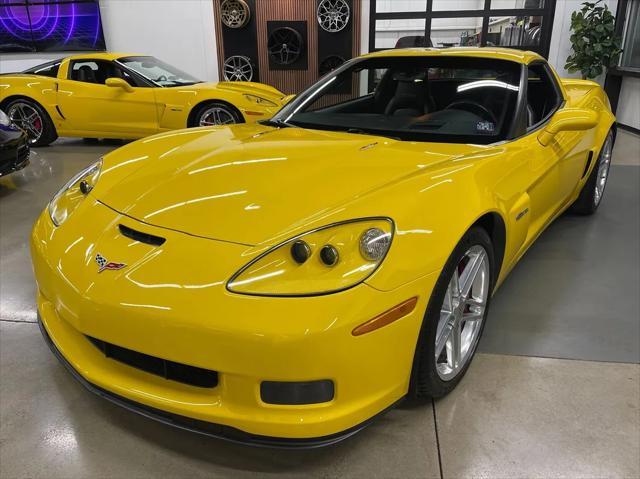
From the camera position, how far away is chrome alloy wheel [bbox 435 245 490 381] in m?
1.60

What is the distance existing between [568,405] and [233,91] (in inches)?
196

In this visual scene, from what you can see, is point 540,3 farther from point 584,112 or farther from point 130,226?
point 130,226

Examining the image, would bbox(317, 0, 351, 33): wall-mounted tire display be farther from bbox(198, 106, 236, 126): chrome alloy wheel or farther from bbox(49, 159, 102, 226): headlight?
bbox(49, 159, 102, 226): headlight

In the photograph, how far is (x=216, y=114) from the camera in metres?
5.87

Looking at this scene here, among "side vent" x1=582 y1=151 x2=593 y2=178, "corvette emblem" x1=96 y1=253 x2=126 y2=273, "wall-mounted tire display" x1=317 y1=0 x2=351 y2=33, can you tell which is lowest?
"side vent" x1=582 y1=151 x2=593 y2=178

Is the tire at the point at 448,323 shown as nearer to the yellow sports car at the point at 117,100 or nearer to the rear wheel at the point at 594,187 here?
the rear wheel at the point at 594,187

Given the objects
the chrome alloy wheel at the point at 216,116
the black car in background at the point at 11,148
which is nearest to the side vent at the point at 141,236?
the black car in background at the point at 11,148

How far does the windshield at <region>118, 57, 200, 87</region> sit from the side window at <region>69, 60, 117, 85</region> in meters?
0.19

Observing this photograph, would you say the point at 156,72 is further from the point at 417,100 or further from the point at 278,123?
the point at 417,100

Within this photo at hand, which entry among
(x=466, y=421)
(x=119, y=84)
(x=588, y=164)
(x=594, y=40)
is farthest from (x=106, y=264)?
(x=594, y=40)

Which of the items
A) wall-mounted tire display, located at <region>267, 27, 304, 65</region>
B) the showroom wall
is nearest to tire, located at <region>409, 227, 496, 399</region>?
wall-mounted tire display, located at <region>267, 27, 304, 65</region>

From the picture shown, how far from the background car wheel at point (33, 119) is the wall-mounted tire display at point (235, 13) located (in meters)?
3.94

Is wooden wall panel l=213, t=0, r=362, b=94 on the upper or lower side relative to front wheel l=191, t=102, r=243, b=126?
upper

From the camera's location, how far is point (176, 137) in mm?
2230
